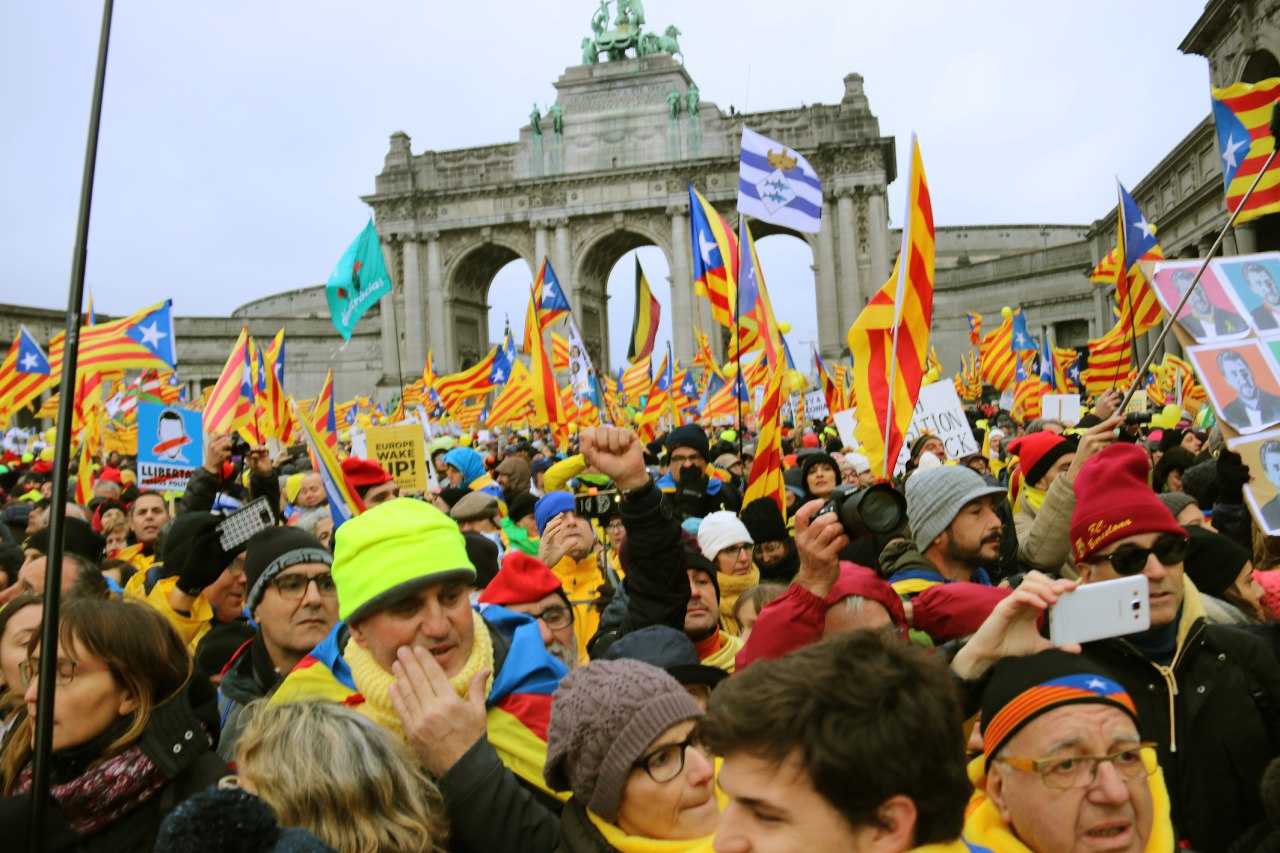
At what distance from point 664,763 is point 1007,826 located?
29.4 inches

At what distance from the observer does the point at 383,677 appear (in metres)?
3.07

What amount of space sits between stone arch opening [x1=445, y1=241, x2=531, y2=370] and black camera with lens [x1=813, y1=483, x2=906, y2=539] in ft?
180

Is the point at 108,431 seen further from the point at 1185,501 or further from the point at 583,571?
the point at 1185,501

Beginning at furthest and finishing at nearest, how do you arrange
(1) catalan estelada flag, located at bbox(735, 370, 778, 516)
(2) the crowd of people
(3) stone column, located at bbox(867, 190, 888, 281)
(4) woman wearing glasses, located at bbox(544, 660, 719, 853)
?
(3) stone column, located at bbox(867, 190, 888, 281)
(1) catalan estelada flag, located at bbox(735, 370, 778, 516)
(4) woman wearing glasses, located at bbox(544, 660, 719, 853)
(2) the crowd of people

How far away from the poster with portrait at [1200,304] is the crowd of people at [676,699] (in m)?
0.64

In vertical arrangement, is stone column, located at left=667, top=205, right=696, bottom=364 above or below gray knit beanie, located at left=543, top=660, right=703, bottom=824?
above

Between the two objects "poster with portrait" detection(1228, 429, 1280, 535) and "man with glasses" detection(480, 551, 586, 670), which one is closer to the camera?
"man with glasses" detection(480, 551, 586, 670)

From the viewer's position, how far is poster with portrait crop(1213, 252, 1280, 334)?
211 inches

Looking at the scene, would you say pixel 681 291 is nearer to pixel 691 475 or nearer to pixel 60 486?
pixel 691 475

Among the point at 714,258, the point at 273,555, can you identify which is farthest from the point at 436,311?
the point at 273,555

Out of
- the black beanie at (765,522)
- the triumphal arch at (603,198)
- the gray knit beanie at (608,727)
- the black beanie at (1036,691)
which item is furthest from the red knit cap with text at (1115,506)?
the triumphal arch at (603,198)

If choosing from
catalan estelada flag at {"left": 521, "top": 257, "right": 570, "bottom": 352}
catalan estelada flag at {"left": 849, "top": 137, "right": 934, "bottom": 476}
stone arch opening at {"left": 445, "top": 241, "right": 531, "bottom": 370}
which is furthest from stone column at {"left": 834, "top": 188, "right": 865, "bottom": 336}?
catalan estelada flag at {"left": 849, "top": 137, "right": 934, "bottom": 476}

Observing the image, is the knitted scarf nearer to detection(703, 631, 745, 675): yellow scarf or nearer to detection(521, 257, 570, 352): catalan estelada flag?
detection(703, 631, 745, 675): yellow scarf

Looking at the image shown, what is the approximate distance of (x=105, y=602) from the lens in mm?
3160
